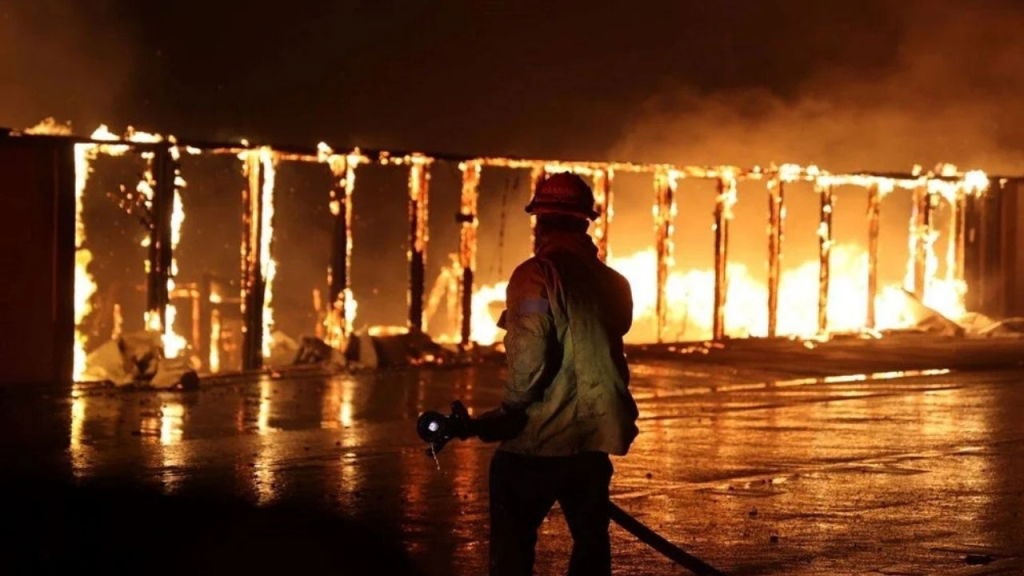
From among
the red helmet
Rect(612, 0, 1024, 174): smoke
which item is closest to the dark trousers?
the red helmet

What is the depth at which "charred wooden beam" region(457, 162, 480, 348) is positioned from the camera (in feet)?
61.1

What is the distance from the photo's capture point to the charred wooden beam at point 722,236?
71.2ft

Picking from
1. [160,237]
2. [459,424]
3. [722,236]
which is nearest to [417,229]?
[160,237]

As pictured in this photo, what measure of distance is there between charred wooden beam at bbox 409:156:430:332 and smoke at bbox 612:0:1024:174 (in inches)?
401

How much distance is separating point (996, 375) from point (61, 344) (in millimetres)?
9982

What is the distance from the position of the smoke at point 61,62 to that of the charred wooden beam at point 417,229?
30.3 ft

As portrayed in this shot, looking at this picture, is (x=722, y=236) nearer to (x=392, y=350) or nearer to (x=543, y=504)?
(x=392, y=350)

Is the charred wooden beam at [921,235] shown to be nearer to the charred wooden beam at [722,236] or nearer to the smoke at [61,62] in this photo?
the charred wooden beam at [722,236]

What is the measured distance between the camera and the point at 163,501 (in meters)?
9.02

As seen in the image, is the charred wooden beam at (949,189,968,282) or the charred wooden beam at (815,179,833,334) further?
the charred wooden beam at (949,189,968,282)

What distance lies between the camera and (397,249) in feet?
98.3

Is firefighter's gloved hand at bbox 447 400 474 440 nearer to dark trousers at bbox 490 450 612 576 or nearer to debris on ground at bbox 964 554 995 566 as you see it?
dark trousers at bbox 490 450 612 576

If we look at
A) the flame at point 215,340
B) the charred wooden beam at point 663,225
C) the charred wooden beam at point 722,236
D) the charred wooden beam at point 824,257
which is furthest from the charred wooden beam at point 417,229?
the flame at point 215,340

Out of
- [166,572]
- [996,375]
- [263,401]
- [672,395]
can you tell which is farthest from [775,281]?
[166,572]
